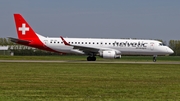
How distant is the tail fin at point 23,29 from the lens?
51188mm

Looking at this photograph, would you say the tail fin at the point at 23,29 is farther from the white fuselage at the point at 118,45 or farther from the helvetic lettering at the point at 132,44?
the helvetic lettering at the point at 132,44

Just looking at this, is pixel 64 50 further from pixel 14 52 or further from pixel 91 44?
pixel 14 52

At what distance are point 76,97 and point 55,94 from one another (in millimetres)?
1066

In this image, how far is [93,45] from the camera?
5053 centimetres

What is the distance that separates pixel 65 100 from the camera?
45.5ft

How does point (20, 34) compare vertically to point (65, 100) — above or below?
above

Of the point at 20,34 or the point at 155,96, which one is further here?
the point at 20,34

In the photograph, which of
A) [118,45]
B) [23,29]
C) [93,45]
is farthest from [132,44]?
[23,29]

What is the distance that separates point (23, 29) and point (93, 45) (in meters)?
8.61

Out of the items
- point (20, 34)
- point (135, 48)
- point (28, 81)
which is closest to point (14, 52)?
point (20, 34)

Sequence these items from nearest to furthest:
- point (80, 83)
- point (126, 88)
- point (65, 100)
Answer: point (65, 100)
point (126, 88)
point (80, 83)

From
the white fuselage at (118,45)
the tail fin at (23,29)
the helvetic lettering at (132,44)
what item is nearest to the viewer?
the helvetic lettering at (132,44)

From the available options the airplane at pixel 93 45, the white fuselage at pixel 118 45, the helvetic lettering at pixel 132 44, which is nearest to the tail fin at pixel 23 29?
the airplane at pixel 93 45

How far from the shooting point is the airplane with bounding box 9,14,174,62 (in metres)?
49.6
